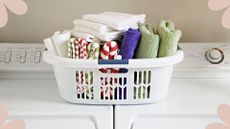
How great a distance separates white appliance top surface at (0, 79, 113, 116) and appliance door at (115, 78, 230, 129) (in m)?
0.09

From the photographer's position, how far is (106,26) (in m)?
1.23

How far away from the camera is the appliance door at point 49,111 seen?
3.55 feet

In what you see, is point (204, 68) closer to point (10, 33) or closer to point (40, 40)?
point (40, 40)

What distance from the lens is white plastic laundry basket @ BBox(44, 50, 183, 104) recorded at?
3.80ft

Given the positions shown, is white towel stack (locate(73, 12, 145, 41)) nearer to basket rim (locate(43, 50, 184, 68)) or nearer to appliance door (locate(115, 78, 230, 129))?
basket rim (locate(43, 50, 184, 68))

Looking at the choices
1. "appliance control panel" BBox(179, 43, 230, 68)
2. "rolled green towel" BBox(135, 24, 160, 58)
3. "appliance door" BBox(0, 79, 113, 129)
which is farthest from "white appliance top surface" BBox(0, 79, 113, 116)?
"appliance control panel" BBox(179, 43, 230, 68)

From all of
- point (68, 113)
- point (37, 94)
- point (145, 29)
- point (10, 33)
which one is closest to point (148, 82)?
point (145, 29)

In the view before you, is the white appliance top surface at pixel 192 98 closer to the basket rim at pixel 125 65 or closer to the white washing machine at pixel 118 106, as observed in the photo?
the white washing machine at pixel 118 106

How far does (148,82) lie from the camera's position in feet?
3.93

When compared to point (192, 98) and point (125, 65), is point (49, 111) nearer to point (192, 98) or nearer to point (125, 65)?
point (125, 65)

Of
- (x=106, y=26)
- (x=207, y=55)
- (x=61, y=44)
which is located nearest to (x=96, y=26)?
(x=106, y=26)

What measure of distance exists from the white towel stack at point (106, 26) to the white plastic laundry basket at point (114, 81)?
13cm

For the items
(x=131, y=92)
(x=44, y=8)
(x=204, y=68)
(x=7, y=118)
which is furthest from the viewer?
(x=44, y=8)

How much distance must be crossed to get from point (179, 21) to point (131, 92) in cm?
55
